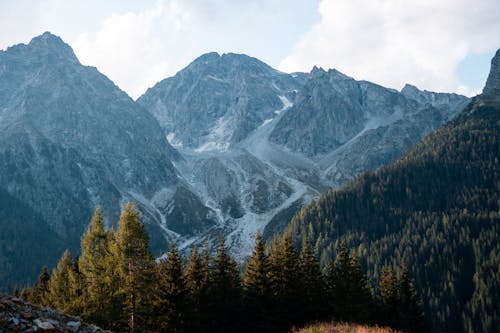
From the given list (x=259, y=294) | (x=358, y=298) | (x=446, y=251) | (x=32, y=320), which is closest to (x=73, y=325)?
(x=32, y=320)

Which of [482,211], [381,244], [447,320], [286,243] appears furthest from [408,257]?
[286,243]

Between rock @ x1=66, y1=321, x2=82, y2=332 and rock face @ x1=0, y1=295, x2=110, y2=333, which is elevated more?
rock face @ x1=0, y1=295, x2=110, y2=333

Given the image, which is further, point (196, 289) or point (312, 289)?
point (312, 289)

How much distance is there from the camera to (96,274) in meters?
32.3

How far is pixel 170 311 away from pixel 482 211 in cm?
18608

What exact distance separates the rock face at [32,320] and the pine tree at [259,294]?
24.4m

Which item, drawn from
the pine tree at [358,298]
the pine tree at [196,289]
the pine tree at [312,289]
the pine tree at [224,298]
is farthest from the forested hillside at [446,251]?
the pine tree at [196,289]

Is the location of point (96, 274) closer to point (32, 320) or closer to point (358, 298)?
point (32, 320)

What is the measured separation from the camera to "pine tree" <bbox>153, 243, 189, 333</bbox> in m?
33.8

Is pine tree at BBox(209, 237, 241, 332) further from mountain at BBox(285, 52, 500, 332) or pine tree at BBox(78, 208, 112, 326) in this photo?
mountain at BBox(285, 52, 500, 332)

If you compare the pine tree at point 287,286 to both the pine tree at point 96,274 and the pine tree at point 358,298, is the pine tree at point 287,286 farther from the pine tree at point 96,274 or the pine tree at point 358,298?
the pine tree at point 96,274

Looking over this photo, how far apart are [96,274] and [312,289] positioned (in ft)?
72.0

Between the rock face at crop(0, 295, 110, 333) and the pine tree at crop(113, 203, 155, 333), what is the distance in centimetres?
1305

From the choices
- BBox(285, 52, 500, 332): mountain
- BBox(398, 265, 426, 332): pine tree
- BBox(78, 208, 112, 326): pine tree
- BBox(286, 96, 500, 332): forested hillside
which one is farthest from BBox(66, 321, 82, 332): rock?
BBox(285, 52, 500, 332): mountain
